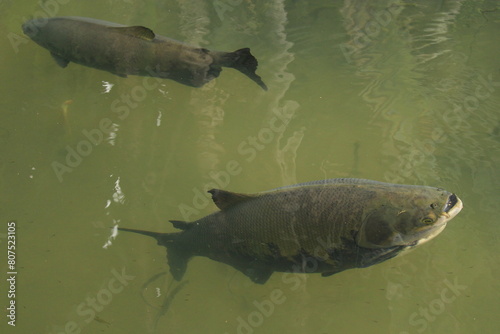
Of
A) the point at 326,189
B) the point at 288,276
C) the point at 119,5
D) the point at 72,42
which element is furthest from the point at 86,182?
the point at 119,5

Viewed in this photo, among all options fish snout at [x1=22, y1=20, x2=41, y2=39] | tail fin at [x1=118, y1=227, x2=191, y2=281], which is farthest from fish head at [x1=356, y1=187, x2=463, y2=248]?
fish snout at [x1=22, y1=20, x2=41, y2=39]

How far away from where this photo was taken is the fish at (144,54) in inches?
173

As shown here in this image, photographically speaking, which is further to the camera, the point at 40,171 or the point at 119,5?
the point at 119,5

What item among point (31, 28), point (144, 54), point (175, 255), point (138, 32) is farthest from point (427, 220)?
point (31, 28)

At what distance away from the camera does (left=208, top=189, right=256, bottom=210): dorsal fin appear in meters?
3.28

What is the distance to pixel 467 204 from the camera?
13.4 ft

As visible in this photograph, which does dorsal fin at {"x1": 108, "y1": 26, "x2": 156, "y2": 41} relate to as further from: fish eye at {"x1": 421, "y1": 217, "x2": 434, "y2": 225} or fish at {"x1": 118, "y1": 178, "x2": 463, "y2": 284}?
fish eye at {"x1": 421, "y1": 217, "x2": 434, "y2": 225}

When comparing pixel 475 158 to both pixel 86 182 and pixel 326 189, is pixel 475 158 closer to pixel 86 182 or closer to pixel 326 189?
pixel 326 189

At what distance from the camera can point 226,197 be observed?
331 cm

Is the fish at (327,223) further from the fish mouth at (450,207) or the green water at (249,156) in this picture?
the green water at (249,156)

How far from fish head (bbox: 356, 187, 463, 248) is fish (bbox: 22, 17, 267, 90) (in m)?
2.03

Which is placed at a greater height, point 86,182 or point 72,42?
point 72,42

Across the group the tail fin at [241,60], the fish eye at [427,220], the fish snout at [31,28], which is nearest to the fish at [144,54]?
the tail fin at [241,60]

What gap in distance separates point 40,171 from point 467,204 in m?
3.84
